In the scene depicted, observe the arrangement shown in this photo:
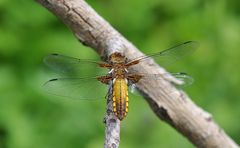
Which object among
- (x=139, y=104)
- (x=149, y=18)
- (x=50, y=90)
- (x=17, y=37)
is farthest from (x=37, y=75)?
(x=50, y=90)

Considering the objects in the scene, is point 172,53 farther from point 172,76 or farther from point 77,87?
point 77,87

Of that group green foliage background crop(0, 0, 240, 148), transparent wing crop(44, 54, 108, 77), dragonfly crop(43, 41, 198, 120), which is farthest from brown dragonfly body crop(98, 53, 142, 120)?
green foliage background crop(0, 0, 240, 148)

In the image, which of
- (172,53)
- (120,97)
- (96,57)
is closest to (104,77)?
(120,97)

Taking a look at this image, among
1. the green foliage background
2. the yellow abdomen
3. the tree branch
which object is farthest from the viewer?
the green foliage background

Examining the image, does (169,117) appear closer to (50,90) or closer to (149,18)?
(50,90)

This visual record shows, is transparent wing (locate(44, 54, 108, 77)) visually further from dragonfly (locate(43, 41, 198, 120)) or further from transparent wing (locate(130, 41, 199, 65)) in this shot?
transparent wing (locate(130, 41, 199, 65))
